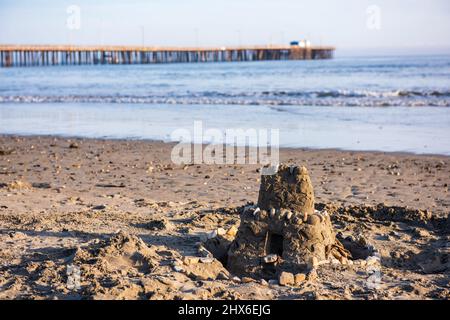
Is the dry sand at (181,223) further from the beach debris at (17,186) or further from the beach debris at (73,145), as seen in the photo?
the beach debris at (73,145)

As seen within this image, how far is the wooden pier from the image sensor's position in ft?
271

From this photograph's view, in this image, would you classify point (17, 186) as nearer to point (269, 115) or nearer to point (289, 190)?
point (289, 190)

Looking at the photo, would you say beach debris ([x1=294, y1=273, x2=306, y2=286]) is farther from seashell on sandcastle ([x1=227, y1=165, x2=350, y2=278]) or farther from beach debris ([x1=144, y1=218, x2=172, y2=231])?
beach debris ([x1=144, y1=218, x2=172, y2=231])

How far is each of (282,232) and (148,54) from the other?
288ft

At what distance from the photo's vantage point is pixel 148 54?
92125 mm

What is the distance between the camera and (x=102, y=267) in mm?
6219

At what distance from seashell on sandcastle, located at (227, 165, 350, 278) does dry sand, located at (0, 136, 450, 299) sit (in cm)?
26

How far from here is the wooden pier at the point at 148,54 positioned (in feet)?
271

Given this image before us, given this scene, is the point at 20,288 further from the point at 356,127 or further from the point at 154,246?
the point at 356,127

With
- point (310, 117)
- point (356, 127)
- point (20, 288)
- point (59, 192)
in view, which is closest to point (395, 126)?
point (356, 127)

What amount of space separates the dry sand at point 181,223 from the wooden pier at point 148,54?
6863 cm

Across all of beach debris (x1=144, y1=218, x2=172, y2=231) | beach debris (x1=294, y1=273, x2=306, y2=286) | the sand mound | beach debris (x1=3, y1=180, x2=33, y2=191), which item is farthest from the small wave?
beach debris (x1=294, y1=273, x2=306, y2=286)

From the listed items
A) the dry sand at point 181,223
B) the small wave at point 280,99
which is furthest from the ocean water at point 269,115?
the dry sand at point 181,223
